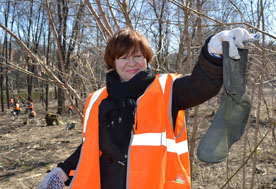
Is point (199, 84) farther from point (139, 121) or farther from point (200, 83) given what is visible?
point (139, 121)

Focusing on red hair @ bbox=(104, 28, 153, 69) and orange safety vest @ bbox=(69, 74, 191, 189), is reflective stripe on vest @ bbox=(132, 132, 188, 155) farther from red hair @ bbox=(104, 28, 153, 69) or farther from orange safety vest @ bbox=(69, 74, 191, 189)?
red hair @ bbox=(104, 28, 153, 69)

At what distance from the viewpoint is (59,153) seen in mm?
6598

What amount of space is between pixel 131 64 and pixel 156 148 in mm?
490

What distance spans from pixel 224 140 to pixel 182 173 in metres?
0.37

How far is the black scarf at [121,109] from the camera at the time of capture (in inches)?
54.1

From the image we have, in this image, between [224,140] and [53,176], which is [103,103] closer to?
[53,176]

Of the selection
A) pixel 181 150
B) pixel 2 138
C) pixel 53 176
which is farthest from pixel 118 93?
pixel 2 138

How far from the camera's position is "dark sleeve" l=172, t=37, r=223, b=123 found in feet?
3.63

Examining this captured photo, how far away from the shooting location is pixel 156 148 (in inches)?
50.1

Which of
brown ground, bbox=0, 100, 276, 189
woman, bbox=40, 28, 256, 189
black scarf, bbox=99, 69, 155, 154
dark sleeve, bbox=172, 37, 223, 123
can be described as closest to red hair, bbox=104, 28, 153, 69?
woman, bbox=40, 28, 256, 189

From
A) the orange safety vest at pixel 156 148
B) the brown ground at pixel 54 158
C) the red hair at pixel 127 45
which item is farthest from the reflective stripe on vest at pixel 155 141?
the brown ground at pixel 54 158

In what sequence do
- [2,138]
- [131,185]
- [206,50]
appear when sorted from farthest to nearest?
[2,138], [131,185], [206,50]

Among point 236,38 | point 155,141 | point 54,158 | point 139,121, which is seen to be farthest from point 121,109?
point 54,158

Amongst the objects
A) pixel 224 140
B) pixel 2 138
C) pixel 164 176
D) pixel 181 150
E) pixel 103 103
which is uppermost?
pixel 103 103
